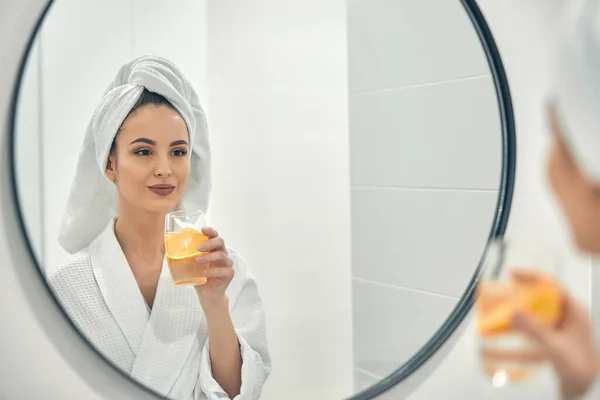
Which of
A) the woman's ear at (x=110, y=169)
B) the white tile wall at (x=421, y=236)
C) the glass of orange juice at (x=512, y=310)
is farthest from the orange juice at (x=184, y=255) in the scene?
the glass of orange juice at (x=512, y=310)

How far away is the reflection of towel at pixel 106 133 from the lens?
2.97ft

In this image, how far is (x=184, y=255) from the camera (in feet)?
3.12

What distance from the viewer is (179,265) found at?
37.3 inches

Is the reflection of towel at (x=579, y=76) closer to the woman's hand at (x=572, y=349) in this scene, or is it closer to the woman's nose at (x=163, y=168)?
the woman's hand at (x=572, y=349)

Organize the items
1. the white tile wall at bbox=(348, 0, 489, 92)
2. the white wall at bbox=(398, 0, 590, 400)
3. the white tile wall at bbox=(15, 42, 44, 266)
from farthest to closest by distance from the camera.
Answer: the white wall at bbox=(398, 0, 590, 400)
the white tile wall at bbox=(348, 0, 489, 92)
the white tile wall at bbox=(15, 42, 44, 266)

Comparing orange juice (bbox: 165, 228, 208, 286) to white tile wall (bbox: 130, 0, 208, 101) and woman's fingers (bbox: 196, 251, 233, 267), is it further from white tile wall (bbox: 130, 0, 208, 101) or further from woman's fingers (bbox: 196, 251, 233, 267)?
white tile wall (bbox: 130, 0, 208, 101)

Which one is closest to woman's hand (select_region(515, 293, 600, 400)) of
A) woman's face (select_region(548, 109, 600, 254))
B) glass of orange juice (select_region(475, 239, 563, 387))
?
glass of orange juice (select_region(475, 239, 563, 387))

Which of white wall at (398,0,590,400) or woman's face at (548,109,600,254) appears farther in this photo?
white wall at (398,0,590,400)

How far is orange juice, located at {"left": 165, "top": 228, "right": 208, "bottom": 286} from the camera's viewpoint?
939mm

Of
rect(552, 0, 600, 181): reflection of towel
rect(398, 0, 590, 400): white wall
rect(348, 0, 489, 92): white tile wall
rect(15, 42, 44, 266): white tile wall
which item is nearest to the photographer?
rect(552, 0, 600, 181): reflection of towel

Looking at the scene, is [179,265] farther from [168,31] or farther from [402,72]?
[402,72]

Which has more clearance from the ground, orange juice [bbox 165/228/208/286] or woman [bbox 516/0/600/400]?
woman [bbox 516/0/600/400]

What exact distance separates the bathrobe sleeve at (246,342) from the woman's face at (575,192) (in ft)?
1.47

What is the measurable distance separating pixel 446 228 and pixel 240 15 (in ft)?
1.48
